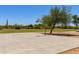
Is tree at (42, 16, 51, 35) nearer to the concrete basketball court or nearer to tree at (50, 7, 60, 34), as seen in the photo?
tree at (50, 7, 60, 34)

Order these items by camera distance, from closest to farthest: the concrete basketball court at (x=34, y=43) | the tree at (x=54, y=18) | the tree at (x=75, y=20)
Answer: the concrete basketball court at (x=34, y=43)
the tree at (x=75, y=20)
the tree at (x=54, y=18)

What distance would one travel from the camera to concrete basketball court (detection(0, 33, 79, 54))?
448cm

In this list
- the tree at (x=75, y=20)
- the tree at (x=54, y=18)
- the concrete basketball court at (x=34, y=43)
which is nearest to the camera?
the concrete basketball court at (x=34, y=43)

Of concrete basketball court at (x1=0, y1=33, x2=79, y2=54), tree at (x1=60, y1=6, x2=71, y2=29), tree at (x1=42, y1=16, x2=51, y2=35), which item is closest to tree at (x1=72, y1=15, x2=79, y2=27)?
tree at (x1=60, y1=6, x2=71, y2=29)

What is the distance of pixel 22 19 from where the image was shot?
4.75 metres

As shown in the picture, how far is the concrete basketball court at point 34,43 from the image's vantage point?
14.7ft

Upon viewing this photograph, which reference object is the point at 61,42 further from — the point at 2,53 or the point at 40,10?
the point at 2,53

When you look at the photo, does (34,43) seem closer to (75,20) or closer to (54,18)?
(54,18)

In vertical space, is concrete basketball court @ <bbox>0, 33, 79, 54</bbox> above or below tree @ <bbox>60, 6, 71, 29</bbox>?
below

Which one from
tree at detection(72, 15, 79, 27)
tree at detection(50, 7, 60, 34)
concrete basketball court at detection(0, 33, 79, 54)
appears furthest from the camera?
tree at detection(50, 7, 60, 34)

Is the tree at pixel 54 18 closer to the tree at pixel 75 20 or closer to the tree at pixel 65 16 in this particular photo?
the tree at pixel 65 16

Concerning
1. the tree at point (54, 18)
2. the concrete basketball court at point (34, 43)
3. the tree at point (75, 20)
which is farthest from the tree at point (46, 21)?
the tree at point (75, 20)

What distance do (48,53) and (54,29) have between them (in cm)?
→ 68

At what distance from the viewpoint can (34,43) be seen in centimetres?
464
